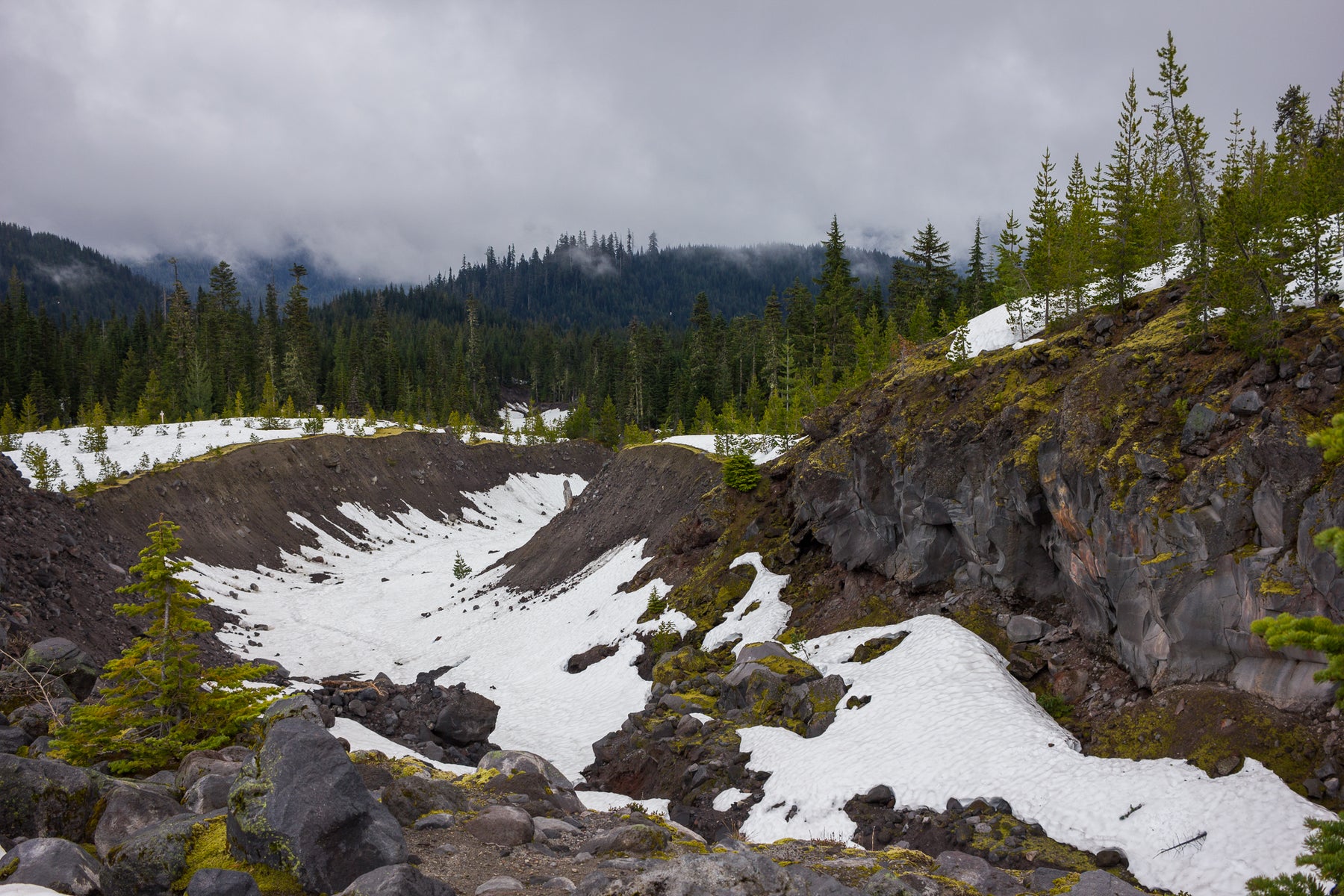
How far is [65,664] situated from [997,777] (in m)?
20.6

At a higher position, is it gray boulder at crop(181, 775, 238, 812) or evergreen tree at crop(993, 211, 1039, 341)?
evergreen tree at crop(993, 211, 1039, 341)

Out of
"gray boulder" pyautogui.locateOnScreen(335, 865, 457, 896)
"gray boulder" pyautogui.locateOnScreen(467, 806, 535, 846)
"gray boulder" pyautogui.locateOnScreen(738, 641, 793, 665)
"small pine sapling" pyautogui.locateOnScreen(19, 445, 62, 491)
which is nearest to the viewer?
"gray boulder" pyautogui.locateOnScreen(335, 865, 457, 896)

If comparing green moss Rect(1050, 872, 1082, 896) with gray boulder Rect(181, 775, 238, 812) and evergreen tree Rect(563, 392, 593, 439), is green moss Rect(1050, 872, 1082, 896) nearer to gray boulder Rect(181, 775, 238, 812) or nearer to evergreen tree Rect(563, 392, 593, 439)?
gray boulder Rect(181, 775, 238, 812)

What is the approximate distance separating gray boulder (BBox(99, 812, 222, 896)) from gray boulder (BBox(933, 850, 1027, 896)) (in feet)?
31.8

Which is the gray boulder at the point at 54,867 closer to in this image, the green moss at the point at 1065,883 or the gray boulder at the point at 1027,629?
the green moss at the point at 1065,883

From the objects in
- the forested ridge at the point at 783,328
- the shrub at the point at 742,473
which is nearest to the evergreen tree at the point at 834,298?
the forested ridge at the point at 783,328

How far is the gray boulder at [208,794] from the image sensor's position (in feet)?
31.1

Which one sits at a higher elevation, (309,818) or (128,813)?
(309,818)

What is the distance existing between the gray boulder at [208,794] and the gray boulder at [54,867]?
2302mm

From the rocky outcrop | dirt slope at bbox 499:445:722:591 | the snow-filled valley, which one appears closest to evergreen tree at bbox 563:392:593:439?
dirt slope at bbox 499:445:722:591

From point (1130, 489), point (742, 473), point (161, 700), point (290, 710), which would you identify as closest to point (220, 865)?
point (161, 700)

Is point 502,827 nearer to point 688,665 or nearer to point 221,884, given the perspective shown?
point 221,884

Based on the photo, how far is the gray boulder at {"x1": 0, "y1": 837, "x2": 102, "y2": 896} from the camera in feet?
21.9

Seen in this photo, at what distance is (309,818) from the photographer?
767cm
